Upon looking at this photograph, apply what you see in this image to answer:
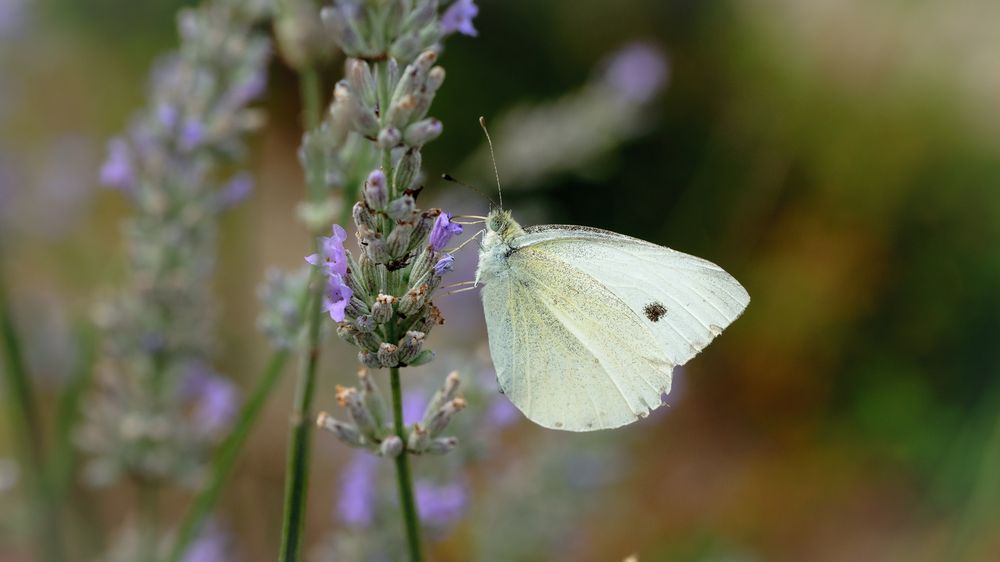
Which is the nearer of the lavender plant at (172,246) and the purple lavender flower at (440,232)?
the purple lavender flower at (440,232)

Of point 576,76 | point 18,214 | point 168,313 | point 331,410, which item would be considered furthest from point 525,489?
point 576,76

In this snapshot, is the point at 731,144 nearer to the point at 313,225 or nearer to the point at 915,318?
the point at 915,318

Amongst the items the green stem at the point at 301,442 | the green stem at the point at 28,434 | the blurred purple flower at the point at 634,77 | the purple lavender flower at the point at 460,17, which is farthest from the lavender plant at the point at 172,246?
the blurred purple flower at the point at 634,77

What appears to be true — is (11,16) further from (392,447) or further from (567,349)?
(392,447)

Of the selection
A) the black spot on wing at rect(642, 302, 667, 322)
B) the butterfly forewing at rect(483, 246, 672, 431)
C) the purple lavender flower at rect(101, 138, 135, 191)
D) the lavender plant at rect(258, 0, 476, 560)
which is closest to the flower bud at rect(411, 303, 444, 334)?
the lavender plant at rect(258, 0, 476, 560)

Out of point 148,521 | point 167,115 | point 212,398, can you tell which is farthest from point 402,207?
point 212,398

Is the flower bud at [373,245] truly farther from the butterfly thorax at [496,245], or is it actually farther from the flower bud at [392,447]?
the butterfly thorax at [496,245]
